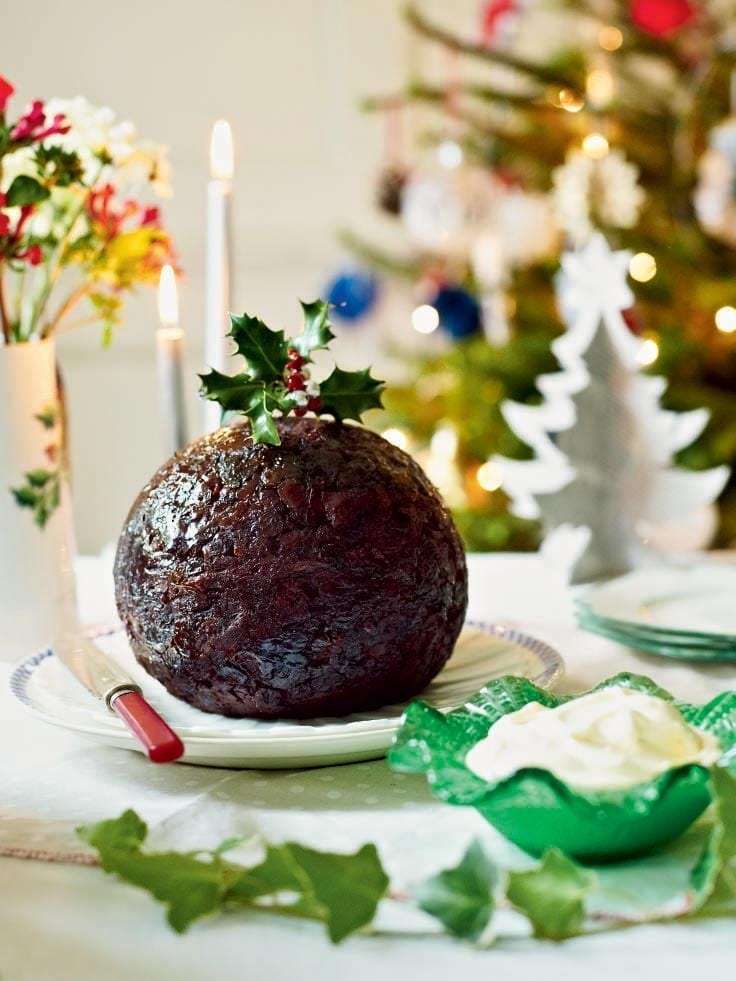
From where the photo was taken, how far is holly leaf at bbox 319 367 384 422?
974mm

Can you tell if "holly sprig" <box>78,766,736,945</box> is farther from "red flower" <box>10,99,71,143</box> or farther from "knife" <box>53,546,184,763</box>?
"red flower" <box>10,99,71,143</box>

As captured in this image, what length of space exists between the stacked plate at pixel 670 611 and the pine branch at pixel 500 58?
175 cm

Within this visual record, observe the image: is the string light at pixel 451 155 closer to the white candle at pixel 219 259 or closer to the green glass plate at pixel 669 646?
the white candle at pixel 219 259

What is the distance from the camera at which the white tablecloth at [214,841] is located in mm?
608

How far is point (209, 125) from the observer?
4.11 metres

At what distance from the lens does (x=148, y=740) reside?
81 centimetres

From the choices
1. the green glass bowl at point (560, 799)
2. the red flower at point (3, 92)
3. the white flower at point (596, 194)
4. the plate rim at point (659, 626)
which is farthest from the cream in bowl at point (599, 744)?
the white flower at point (596, 194)

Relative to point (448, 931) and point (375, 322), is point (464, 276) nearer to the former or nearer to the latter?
point (375, 322)

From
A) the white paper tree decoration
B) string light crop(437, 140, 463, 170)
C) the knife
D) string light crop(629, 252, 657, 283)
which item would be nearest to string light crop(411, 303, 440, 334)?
string light crop(437, 140, 463, 170)

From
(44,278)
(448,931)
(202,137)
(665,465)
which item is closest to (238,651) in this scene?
(448,931)

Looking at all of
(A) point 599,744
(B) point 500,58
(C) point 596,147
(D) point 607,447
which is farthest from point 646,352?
(B) point 500,58

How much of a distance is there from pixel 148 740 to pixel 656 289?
2277mm

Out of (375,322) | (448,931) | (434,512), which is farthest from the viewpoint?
(375,322)

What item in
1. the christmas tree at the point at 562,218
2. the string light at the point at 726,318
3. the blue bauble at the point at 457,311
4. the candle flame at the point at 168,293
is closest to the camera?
the candle flame at the point at 168,293
